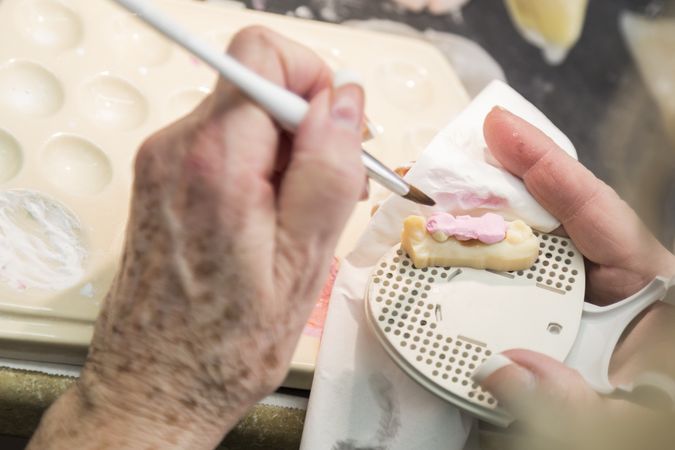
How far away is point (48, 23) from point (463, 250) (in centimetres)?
45

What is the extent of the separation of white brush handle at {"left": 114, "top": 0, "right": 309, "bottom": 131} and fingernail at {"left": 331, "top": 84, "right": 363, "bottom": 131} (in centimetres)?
2

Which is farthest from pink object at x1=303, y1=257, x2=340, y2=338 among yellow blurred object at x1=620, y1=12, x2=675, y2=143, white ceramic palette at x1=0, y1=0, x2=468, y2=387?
yellow blurred object at x1=620, y1=12, x2=675, y2=143

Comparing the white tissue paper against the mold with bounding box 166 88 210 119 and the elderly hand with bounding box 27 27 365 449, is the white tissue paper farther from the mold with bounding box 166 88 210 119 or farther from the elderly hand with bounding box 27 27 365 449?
the mold with bounding box 166 88 210 119

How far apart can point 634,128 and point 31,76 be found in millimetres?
624

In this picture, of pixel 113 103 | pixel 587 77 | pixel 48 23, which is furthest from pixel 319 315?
pixel 587 77

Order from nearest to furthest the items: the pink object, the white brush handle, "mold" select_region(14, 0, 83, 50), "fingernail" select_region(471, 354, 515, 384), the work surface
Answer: the white brush handle → "fingernail" select_region(471, 354, 515, 384) → the pink object → "mold" select_region(14, 0, 83, 50) → the work surface

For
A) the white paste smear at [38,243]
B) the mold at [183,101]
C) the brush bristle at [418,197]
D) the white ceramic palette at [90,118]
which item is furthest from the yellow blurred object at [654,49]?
the white paste smear at [38,243]

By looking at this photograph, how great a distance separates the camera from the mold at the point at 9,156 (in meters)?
0.62

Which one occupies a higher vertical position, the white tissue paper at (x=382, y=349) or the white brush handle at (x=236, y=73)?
the white brush handle at (x=236, y=73)

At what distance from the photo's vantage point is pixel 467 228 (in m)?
0.55

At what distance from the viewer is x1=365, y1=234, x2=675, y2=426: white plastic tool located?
530 millimetres

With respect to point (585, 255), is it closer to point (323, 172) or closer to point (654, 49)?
point (323, 172)

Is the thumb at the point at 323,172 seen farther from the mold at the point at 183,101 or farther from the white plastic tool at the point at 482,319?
the mold at the point at 183,101

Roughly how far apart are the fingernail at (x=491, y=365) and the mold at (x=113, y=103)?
0.38 m
